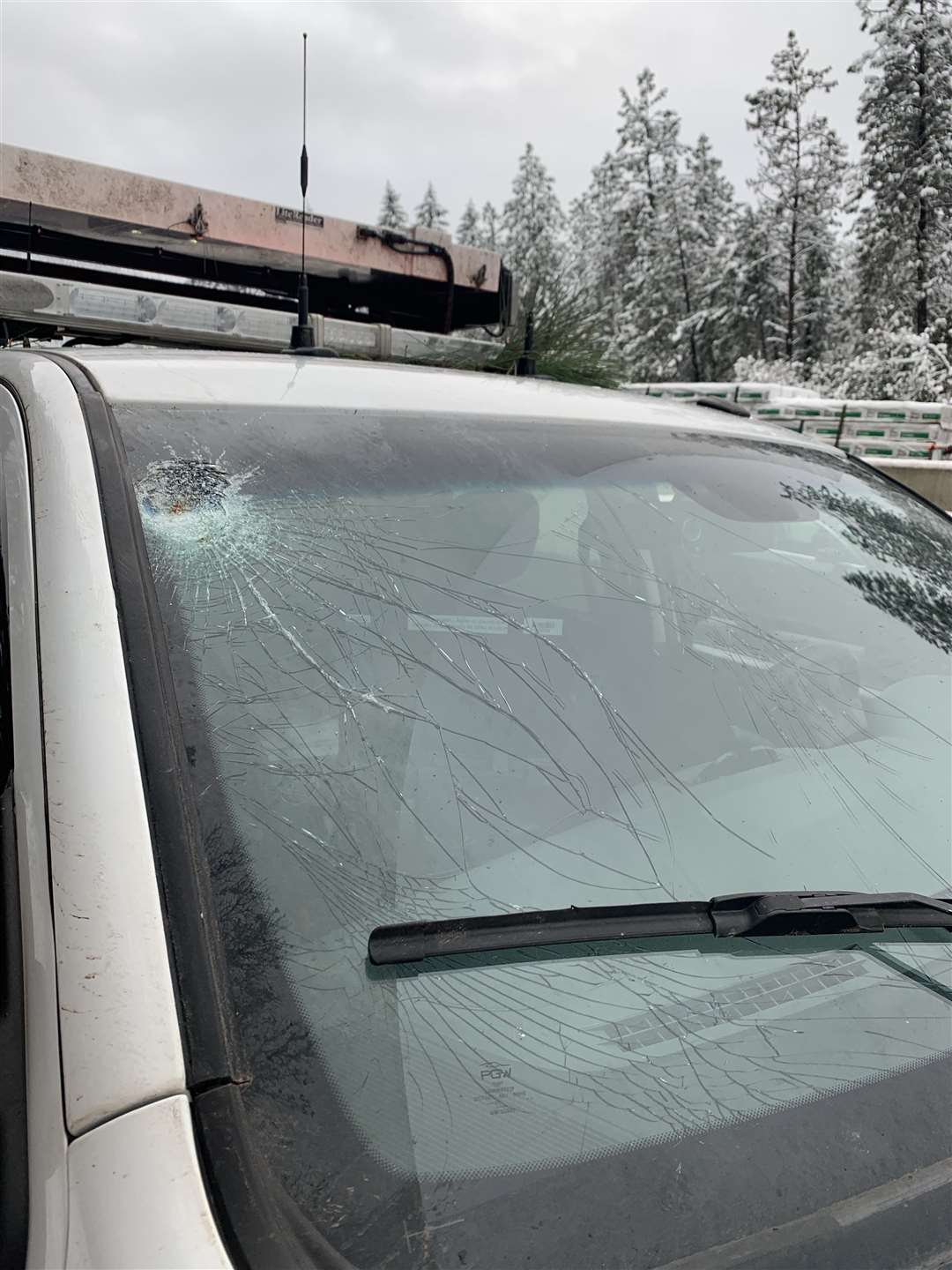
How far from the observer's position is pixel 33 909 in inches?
33.7

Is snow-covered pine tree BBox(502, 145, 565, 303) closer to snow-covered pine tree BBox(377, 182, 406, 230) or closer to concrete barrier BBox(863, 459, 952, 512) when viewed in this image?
snow-covered pine tree BBox(377, 182, 406, 230)

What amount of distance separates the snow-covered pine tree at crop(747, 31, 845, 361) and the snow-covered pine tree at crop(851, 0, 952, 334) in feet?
13.7

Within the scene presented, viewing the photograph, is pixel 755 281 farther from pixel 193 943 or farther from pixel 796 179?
pixel 193 943

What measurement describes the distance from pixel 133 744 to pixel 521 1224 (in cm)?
53

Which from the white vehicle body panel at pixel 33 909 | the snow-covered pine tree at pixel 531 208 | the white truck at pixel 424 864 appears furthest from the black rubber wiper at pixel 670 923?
the snow-covered pine tree at pixel 531 208

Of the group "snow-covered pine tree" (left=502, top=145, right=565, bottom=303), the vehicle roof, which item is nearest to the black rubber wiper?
the vehicle roof

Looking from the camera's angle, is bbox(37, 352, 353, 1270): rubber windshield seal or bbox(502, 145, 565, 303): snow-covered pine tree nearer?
bbox(37, 352, 353, 1270): rubber windshield seal

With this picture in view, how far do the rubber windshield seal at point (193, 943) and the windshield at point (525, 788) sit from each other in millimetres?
23

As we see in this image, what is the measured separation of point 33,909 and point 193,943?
0.14 metres

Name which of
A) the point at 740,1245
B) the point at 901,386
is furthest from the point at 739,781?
the point at 901,386

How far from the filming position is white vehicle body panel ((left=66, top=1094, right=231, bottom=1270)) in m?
0.68

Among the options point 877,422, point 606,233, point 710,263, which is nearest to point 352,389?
point 877,422

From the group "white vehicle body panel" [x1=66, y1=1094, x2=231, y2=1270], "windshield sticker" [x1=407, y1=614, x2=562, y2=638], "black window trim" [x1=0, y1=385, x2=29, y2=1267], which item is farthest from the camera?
"windshield sticker" [x1=407, y1=614, x2=562, y2=638]

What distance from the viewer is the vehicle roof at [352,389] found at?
143cm
